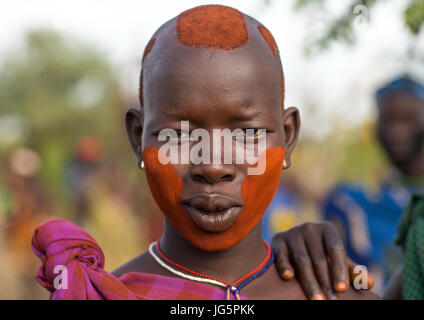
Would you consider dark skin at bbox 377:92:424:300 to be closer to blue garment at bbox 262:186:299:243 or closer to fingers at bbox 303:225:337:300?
blue garment at bbox 262:186:299:243

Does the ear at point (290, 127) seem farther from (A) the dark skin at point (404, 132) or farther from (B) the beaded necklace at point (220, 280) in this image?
(A) the dark skin at point (404, 132)

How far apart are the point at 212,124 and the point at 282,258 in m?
0.62

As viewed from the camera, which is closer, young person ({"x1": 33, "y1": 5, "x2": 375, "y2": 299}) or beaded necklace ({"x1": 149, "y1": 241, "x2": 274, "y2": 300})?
young person ({"x1": 33, "y1": 5, "x2": 375, "y2": 299})

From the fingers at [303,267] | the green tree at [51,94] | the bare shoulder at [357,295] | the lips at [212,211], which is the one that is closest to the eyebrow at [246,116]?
the lips at [212,211]

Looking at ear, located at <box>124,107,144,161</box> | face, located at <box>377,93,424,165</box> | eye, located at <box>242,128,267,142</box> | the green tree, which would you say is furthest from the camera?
the green tree

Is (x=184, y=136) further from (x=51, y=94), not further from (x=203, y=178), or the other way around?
(x=51, y=94)

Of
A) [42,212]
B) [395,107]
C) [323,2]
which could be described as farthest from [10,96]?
[323,2]

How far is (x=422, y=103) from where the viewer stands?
16.1 ft

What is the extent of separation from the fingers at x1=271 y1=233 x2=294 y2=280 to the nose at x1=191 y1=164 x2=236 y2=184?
444 mm

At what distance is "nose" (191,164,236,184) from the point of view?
1.61 m

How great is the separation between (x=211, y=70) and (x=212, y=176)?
0.35 m

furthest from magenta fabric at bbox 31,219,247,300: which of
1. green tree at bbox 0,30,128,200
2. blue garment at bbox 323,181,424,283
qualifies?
green tree at bbox 0,30,128,200
